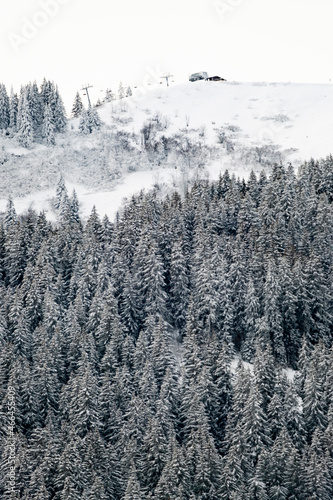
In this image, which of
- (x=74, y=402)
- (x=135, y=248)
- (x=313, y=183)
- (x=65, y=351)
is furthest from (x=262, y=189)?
(x=74, y=402)

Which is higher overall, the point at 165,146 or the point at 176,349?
the point at 165,146

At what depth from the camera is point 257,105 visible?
538ft

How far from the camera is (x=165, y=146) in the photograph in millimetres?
139625

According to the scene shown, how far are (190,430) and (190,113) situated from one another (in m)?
112

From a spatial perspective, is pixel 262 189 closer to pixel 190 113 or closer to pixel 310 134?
pixel 310 134

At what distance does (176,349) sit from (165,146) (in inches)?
2913

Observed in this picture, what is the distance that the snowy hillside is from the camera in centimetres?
12738

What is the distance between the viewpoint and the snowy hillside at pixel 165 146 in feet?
418

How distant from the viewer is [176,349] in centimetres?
7506

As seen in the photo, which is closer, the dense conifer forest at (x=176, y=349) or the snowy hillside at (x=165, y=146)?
the dense conifer forest at (x=176, y=349)

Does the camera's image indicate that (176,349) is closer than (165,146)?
Yes

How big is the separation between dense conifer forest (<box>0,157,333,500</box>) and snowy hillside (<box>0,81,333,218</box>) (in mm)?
32211

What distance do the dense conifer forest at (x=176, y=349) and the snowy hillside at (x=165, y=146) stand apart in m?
32.2

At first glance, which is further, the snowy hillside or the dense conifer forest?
the snowy hillside
